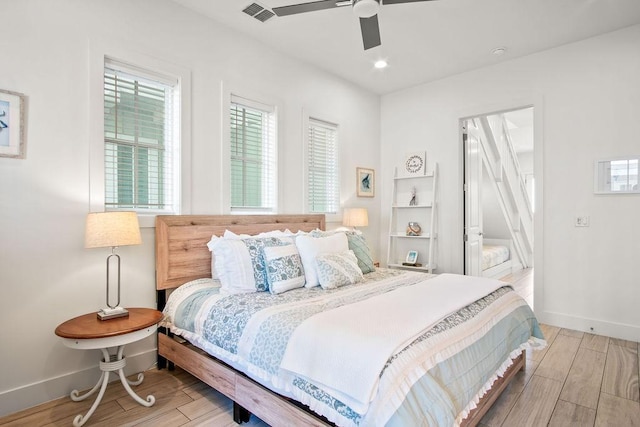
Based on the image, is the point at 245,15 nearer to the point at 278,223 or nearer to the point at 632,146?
the point at 278,223

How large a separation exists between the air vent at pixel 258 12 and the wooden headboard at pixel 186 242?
179cm

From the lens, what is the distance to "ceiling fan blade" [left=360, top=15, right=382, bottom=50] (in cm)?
239

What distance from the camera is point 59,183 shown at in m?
2.33

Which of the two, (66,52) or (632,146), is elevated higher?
(66,52)

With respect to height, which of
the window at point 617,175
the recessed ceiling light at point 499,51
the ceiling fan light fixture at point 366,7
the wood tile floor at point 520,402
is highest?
the recessed ceiling light at point 499,51

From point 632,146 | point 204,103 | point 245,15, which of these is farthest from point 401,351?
point 632,146

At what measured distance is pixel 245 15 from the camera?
10.0ft

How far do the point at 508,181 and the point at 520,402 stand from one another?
5141mm

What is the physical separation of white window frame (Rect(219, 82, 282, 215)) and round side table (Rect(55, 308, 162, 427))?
1.27 m

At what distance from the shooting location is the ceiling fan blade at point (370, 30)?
239 cm

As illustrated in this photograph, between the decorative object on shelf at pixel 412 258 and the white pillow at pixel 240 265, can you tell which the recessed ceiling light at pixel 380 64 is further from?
the white pillow at pixel 240 265

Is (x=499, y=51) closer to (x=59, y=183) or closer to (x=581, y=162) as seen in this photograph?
(x=581, y=162)

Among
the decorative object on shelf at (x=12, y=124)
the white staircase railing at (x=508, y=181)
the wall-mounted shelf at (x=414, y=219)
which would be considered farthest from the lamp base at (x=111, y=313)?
the white staircase railing at (x=508, y=181)

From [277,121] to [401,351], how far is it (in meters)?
2.82
